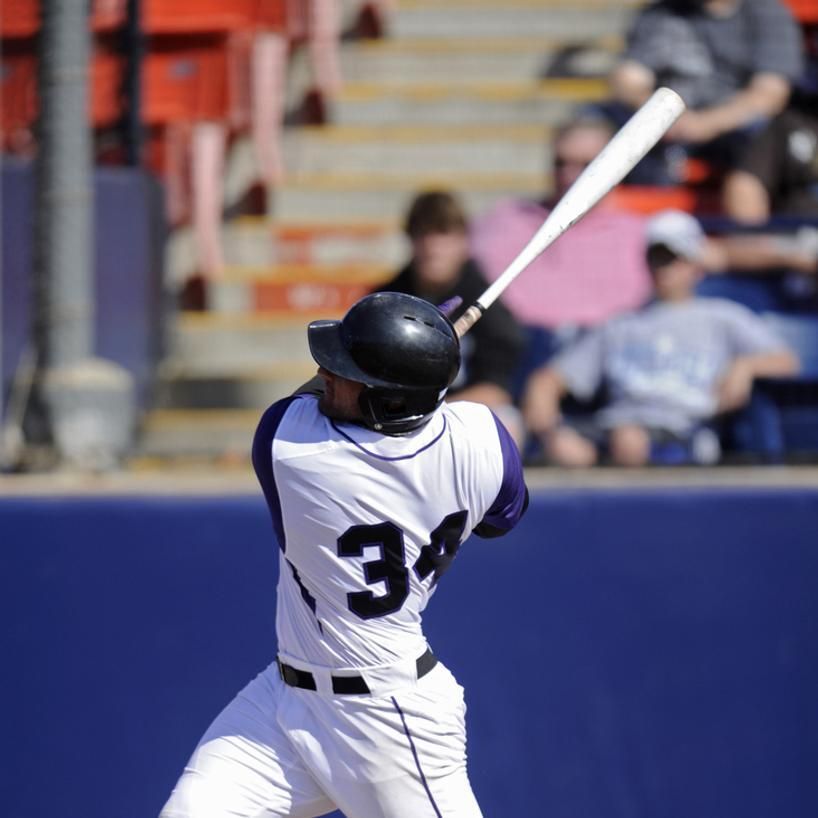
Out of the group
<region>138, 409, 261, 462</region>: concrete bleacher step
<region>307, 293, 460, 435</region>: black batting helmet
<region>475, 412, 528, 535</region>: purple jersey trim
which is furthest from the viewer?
<region>138, 409, 261, 462</region>: concrete bleacher step

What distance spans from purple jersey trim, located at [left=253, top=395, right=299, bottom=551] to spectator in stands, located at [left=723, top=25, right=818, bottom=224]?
12.3 ft

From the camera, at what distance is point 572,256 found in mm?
6117

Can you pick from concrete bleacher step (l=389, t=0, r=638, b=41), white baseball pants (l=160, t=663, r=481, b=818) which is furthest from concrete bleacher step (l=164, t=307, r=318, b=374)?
white baseball pants (l=160, t=663, r=481, b=818)

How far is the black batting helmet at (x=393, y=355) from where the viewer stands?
3.15m

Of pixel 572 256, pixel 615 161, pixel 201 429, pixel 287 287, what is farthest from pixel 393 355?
pixel 287 287

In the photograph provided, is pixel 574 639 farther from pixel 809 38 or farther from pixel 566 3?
pixel 566 3

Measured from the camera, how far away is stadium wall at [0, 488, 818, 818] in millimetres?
4406

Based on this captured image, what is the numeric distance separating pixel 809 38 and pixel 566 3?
142cm

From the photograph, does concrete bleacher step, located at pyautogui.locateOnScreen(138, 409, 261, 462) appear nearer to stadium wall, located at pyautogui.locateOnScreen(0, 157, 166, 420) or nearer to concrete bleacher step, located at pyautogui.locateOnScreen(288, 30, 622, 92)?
stadium wall, located at pyautogui.locateOnScreen(0, 157, 166, 420)

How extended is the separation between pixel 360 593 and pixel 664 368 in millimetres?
2513

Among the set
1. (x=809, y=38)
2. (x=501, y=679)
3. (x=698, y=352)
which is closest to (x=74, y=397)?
(x=501, y=679)

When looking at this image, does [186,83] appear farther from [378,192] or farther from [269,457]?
[269,457]

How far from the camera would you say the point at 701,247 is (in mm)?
5922

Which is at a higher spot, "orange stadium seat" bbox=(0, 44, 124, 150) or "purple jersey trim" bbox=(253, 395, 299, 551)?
"orange stadium seat" bbox=(0, 44, 124, 150)
